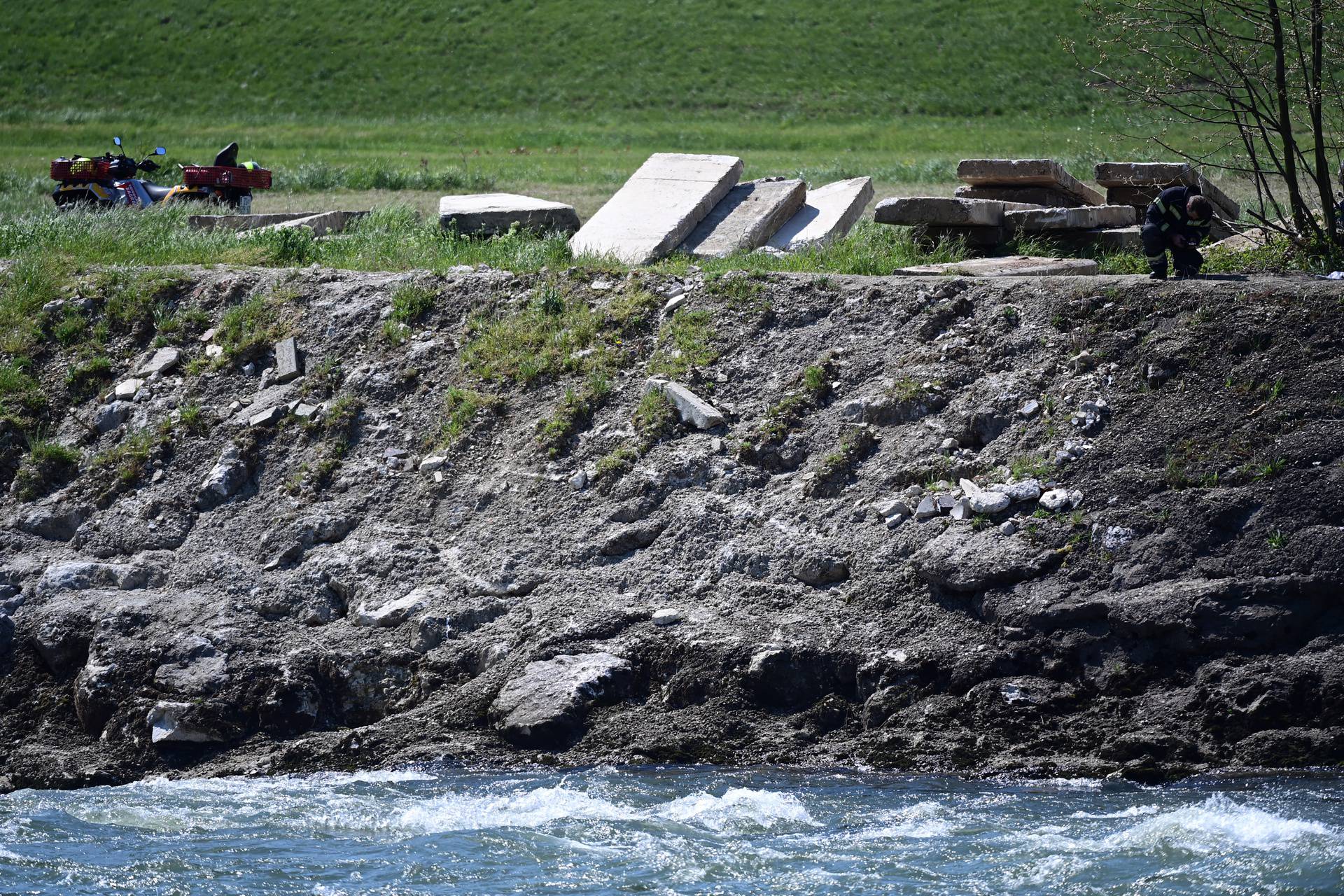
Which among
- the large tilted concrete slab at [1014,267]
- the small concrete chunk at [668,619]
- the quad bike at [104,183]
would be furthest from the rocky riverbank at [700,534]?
the quad bike at [104,183]

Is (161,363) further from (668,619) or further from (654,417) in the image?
(668,619)

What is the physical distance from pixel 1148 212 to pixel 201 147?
82.5ft

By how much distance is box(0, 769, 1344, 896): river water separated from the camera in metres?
5.48

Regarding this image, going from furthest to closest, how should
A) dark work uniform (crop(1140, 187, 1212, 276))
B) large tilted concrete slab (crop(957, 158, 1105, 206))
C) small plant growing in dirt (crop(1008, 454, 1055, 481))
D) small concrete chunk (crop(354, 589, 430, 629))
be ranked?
large tilted concrete slab (crop(957, 158, 1105, 206)) < dark work uniform (crop(1140, 187, 1212, 276)) < small concrete chunk (crop(354, 589, 430, 629)) < small plant growing in dirt (crop(1008, 454, 1055, 481))

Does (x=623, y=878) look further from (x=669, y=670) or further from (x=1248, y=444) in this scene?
(x=1248, y=444)

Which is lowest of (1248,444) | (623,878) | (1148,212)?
(623,878)

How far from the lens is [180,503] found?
9.17 metres

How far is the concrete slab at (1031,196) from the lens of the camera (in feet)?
39.3

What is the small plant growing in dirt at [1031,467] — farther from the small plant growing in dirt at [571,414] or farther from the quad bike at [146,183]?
the quad bike at [146,183]

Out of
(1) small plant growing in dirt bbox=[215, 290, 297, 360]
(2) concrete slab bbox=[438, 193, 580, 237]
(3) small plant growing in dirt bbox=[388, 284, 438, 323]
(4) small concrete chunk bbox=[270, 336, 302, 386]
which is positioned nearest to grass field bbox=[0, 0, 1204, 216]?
(2) concrete slab bbox=[438, 193, 580, 237]

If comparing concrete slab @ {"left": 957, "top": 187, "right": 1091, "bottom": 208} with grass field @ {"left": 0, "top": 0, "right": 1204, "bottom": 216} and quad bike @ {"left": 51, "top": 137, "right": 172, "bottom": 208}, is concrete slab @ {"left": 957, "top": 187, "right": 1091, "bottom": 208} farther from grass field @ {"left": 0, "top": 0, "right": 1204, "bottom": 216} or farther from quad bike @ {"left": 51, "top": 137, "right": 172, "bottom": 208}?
grass field @ {"left": 0, "top": 0, "right": 1204, "bottom": 216}

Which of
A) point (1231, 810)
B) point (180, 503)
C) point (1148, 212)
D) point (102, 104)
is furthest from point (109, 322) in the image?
point (102, 104)

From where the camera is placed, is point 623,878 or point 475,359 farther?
point 475,359

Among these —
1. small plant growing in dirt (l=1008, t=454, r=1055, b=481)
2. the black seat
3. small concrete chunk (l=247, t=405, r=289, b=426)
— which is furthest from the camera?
the black seat
